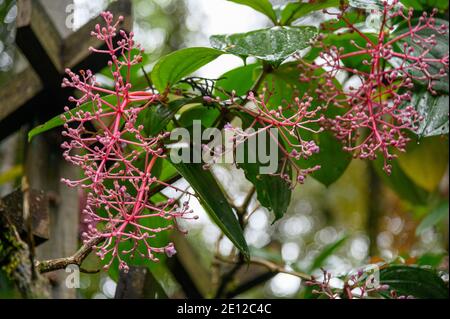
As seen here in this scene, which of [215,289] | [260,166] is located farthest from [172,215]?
[215,289]

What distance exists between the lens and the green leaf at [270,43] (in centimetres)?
69

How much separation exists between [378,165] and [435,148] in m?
0.23

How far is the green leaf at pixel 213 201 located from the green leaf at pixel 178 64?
12 centimetres

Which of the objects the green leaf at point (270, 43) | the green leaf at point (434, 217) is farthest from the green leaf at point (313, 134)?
the green leaf at point (434, 217)

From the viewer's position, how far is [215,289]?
132 cm

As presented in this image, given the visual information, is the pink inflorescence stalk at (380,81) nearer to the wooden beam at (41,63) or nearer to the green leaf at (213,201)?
the green leaf at (213,201)

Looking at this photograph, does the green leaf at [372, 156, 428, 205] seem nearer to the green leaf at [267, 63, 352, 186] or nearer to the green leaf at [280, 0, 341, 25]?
the green leaf at [267, 63, 352, 186]

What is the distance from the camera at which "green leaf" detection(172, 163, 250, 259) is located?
0.67 m

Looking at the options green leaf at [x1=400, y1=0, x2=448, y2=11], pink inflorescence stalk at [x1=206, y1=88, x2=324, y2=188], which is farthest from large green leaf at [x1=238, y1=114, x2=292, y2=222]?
green leaf at [x1=400, y1=0, x2=448, y2=11]

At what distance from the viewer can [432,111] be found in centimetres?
86

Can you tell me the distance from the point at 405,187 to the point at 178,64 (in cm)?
79

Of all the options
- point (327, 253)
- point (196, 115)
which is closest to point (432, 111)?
point (196, 115)

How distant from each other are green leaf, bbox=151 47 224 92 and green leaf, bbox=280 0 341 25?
0.50ft
